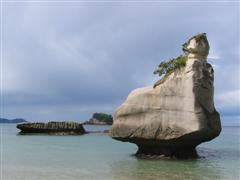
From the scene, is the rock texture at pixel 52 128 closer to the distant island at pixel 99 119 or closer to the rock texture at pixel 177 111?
the rock texture at pixel 177 111

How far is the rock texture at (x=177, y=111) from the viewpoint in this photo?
2316cm

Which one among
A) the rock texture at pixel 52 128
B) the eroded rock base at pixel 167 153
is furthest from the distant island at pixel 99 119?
the eroded rock base at pixel 167 153

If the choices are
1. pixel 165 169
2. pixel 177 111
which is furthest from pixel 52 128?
pixel 165 169

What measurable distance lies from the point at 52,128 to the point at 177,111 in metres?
44.1

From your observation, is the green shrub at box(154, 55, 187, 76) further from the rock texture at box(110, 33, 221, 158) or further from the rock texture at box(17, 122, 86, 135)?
the rock texture at box(17, 122, 86, 135)

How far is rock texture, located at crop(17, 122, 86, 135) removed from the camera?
6544 cm

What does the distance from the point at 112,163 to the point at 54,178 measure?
238 inches

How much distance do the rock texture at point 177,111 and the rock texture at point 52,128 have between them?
134 feet

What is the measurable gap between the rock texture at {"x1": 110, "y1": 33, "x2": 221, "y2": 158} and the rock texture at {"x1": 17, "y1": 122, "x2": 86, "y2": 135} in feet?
134

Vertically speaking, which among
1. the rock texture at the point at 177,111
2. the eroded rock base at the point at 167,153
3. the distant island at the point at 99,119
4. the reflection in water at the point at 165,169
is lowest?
the reflection in water at the point at 165,169

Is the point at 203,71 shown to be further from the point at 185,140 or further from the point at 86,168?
the point at 86,168

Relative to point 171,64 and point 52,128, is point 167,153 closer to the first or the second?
point 171,64

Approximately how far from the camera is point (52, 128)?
65.4 meters

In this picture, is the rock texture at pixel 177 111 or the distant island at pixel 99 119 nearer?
the rock texture at pixel 177 111
